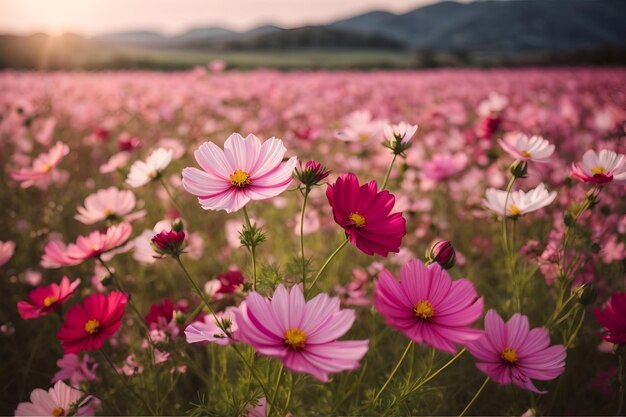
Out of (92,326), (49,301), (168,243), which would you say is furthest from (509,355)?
(49,301)

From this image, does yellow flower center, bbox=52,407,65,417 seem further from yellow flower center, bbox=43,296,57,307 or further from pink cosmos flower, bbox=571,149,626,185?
pink cosmos flower, bbox=571,149,626,185

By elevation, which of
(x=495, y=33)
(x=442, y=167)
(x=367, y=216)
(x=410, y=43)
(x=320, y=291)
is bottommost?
(x=320, y=291)

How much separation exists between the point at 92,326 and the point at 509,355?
2.21ft

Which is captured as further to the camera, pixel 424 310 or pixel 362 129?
pixel 362 129

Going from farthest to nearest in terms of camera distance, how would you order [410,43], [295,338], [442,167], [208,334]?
[410,43]
[442,167]
[208,334]
[295,338]

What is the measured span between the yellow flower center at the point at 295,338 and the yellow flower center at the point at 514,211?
528mm

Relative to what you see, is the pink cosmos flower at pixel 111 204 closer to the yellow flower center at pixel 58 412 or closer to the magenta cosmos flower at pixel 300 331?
the yellow flower center at pixel 58 412

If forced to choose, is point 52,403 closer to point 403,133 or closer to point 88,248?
point 88,248

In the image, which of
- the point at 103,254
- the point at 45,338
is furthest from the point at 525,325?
the point at 45,338

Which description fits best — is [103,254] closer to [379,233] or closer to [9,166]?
[379,233]

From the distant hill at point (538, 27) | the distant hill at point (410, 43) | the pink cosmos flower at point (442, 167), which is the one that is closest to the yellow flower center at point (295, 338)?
the pink cosmos flower at point (442, 167)

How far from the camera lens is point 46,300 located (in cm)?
78

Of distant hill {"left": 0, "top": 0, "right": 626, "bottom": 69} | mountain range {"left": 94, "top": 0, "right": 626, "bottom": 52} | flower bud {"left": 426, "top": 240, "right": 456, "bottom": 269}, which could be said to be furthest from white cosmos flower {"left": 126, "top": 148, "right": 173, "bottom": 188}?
mountain range {"left": 94, "top": 0, "right": 626, "bottom": 52}

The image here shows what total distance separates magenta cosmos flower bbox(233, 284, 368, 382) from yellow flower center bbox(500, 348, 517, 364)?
0.28 m
